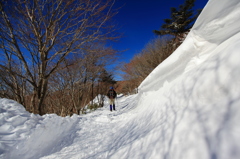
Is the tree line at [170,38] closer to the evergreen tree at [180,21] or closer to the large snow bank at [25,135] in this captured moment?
the evergreen tree at [180,21]

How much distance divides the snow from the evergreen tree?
32.1 ft

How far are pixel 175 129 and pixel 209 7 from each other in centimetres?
192

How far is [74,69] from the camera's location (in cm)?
568

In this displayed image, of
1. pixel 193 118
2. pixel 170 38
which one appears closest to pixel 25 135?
pixel 193 118

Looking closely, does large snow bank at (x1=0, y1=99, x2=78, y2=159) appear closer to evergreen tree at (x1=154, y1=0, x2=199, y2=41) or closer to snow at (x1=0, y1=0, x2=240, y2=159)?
→ snow at (x1=0, y1=0, x2=240, y2=159)

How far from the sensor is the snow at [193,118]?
2.51ft

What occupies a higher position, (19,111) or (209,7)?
(209,7)

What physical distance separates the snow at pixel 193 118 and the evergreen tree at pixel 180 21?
979cm

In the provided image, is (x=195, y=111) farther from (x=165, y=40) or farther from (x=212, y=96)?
(x=165, y=40)

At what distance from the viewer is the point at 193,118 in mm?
997

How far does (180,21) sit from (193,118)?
12.6 m

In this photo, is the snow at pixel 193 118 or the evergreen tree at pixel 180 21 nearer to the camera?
the snow at pixel 193 118

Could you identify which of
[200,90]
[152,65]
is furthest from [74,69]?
[152,65]

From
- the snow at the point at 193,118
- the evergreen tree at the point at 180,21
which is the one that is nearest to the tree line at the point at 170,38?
the evergreen tree at the point at 180,21
